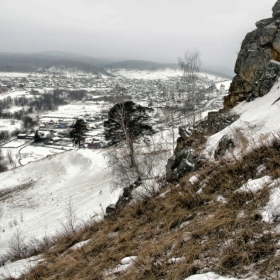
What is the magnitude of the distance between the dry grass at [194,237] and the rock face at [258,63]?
7.36 meters

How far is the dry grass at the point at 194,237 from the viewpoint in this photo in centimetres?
235

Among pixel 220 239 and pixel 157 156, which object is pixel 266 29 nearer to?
pixel 157 156

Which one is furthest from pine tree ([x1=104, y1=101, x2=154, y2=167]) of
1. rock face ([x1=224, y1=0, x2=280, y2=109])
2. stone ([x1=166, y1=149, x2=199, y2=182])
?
stone ([x1=166, y1=149, x2=199, y2=182])

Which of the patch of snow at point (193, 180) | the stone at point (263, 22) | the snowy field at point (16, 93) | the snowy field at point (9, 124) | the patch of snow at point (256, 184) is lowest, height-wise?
the snowy field at point (9, 124)

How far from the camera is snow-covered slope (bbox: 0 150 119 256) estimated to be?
38.7 ft

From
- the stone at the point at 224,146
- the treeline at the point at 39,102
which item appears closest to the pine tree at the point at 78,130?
the stone at the point at 224,146

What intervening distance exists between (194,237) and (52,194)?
16845 mm

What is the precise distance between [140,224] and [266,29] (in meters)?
11.6

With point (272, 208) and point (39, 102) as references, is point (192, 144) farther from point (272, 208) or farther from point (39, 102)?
point (39, 102)

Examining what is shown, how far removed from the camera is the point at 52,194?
18.0m

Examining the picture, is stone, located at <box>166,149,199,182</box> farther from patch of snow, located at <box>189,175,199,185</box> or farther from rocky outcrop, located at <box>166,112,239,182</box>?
patch of snow, located at <box>189,175,199,185</box>

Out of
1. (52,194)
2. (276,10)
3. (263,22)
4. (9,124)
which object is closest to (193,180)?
(263,22)

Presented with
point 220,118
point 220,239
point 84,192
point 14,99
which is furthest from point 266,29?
point 14,99

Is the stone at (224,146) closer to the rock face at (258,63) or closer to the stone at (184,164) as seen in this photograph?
the stone at (184,164)
